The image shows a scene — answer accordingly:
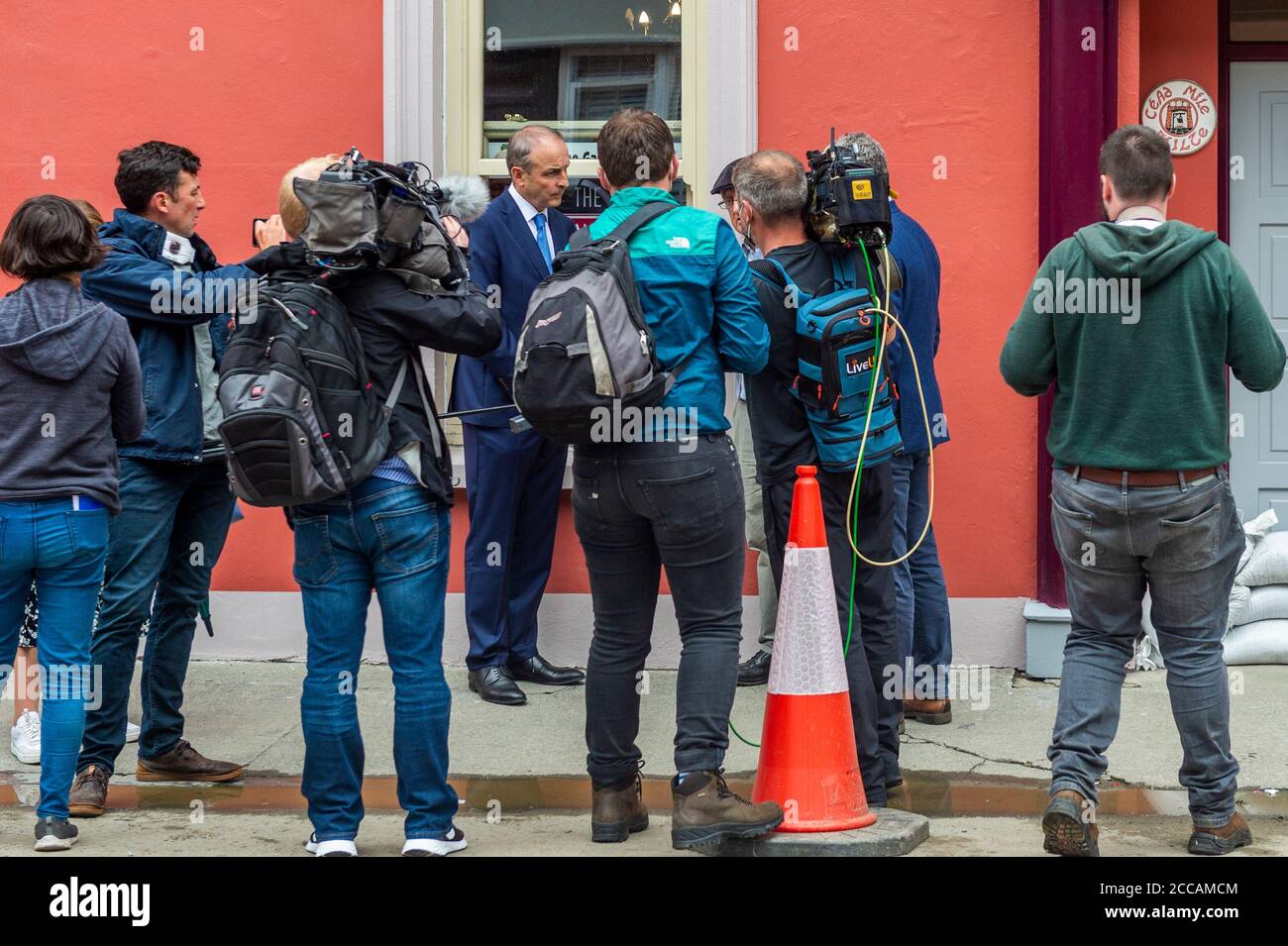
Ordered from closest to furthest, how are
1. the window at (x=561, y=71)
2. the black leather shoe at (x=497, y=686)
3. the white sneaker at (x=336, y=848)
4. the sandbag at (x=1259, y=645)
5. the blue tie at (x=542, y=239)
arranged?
the white sneaker at (x=336, y=848) → the black leather shoe at (x=497, y=686) → the blue tie at (x=542, y=239) → the sandbag at (x=1259, y=645) → the window at (x=561, y=71)

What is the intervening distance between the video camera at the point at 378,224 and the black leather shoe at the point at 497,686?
233cm

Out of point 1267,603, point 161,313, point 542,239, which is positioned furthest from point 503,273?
point 1267,603

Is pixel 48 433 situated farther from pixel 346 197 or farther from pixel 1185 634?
pixel 1185 634

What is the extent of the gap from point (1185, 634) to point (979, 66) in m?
3.17

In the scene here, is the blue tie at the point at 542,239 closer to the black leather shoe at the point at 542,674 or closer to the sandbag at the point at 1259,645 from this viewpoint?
the black leather shoe at the point at 542,674

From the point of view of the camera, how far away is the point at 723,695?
450 cm

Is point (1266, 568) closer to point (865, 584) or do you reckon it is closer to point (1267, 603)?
point (1267, 603)

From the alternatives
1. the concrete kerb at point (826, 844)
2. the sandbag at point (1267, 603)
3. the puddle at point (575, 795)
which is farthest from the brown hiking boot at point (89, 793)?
the sandbag at point (1267, 603)

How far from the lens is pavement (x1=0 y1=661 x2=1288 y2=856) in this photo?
4750mm

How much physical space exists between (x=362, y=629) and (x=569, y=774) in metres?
1.29

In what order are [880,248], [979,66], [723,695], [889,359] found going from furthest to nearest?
[979,66] < [889,359] < [880,248] < [723,695]

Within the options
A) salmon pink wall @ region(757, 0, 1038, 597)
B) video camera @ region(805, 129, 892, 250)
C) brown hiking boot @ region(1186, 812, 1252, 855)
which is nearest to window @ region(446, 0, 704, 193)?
salmon pink wall @ region(757, 0, 1038, 597)

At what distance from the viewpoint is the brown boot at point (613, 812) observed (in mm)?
4656

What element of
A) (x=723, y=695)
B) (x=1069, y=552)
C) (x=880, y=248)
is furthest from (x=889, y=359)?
(x=723, y=695)
